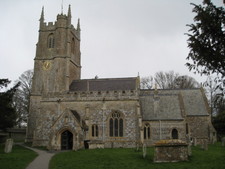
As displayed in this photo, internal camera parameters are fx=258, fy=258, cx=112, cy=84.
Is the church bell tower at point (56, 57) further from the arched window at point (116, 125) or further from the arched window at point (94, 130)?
the arched window at point (116, 125)

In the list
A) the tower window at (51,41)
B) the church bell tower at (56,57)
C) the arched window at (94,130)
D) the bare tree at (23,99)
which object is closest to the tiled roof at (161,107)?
the arched window at (94,130)

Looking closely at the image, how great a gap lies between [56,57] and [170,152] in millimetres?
24402

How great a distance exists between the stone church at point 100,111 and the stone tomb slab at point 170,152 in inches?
391

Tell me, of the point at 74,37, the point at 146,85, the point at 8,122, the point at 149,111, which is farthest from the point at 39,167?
the point at 146,85

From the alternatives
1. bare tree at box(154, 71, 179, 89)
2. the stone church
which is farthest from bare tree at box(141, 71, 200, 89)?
the stone church

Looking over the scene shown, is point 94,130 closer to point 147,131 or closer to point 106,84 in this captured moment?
point 147,131

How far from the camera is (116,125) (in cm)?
2948

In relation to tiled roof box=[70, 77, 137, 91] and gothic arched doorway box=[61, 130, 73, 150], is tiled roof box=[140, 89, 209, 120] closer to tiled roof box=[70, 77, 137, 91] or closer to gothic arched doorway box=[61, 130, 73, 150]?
tiled roof box=[70, 77, 137, 91]

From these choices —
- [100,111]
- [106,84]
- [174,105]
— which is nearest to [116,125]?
[100,111]

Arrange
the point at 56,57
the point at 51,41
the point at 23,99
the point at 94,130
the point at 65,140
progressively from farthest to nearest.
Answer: the point at 23,99 < the point at 51,41 < the point at 56,57 < the point at 94,130 < the point at 65,140

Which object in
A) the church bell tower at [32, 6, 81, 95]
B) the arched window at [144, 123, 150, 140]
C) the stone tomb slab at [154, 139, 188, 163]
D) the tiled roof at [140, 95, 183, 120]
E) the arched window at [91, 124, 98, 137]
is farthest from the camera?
the church bell tower at [32, 6, 81, 95]

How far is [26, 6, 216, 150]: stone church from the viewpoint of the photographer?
91.0 feet

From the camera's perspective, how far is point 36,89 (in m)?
36.3

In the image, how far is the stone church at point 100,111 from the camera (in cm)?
2773
